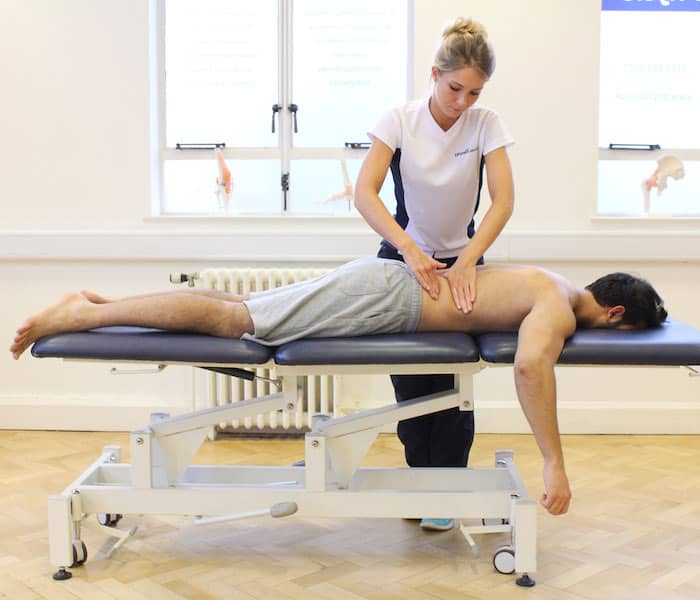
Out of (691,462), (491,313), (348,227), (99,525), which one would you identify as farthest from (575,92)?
(99,525)

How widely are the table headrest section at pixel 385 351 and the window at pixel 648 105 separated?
6.22 feet

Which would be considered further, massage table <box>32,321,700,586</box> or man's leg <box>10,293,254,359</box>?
man's leg <box>10,293,254,359</box>

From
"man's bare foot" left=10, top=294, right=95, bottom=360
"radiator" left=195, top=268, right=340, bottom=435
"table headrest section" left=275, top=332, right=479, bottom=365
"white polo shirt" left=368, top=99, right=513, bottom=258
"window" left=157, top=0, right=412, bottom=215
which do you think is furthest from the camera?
"window" left=157, top=0, right=412, bottom=215

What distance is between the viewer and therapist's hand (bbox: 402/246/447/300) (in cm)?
221

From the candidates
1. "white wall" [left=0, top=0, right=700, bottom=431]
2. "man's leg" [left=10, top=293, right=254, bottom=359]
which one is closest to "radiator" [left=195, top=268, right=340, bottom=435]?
"white wall" [left=0, top=0, right=700, bottom=431]

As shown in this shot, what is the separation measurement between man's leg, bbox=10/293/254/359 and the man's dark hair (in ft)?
2.72

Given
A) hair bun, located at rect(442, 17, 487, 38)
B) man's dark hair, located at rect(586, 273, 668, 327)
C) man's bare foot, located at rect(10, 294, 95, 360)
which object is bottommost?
man's bare foot, located at rect(10, 294, 95, 360)

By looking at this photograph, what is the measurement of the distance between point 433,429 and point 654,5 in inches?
83.1

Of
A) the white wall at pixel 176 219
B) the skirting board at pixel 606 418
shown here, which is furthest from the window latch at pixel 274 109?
the skirting board at pixel 606 418

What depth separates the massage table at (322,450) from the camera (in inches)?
81.2

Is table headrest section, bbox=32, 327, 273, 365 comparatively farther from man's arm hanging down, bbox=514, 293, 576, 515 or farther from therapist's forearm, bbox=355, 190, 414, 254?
man's arm hanging down, bbox=514, 293, 576, 515

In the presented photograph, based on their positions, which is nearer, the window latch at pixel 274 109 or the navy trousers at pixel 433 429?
the navy trousers at pixel 433 429

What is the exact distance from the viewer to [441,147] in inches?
A: 92.7

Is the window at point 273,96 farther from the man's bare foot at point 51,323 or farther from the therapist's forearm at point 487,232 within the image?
the man's bare foot at point 51,323
